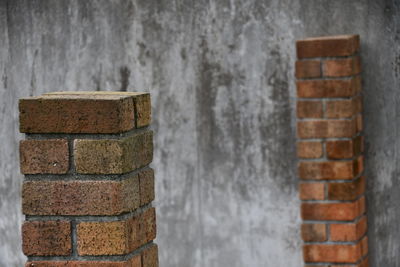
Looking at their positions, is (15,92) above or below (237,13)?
below

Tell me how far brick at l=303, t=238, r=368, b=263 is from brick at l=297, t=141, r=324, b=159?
426 mm

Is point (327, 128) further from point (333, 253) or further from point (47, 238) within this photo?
point (47, 238)

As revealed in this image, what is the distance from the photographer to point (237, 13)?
15.9ft

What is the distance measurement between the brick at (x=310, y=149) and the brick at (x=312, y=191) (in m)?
0.13

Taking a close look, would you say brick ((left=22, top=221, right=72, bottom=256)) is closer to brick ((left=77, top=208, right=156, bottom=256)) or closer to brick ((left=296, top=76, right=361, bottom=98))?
brick ((left=77, top=208, right=156, bottom=256))

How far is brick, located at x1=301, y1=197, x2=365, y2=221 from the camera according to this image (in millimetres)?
4551

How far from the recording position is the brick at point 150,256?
2535 millimetres

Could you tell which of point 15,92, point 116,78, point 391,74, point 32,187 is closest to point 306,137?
point 391,74

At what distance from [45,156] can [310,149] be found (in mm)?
2370

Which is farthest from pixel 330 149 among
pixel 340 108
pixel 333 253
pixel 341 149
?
pixel 333 253

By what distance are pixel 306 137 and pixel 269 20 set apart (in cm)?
63

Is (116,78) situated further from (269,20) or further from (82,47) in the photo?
(269,20)

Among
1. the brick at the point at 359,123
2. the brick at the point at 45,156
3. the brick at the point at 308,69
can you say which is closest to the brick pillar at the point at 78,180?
the brick at the point at 45,156

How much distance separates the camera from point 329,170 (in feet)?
15.0
